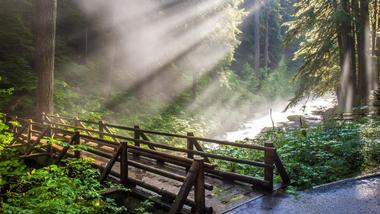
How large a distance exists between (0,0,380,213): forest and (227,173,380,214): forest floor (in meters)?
0.40

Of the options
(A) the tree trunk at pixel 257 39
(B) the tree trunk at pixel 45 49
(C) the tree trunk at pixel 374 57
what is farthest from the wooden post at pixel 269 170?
(A) the tree trunk at pixel 257 39

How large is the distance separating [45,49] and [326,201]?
12.7m

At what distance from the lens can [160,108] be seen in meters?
21.2

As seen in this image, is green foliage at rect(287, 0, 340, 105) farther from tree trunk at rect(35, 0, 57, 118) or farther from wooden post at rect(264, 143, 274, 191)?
tree trunk at rect(35, 0, 57, 118)

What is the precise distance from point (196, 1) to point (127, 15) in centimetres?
504

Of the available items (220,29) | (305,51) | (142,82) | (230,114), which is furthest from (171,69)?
(305,51)

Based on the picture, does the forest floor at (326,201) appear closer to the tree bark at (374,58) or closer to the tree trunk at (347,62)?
the tree bark at (374,58)

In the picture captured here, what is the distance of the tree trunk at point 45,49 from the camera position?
1323 centimetres

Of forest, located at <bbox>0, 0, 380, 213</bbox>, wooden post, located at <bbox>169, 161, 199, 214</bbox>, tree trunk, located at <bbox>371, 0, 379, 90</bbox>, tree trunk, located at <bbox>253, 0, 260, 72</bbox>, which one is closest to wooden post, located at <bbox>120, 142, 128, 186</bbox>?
forest, located at <bbox>0, 0, 380, 213</bbox>

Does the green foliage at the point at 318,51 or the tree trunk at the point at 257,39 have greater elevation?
the tree trunk at the point at 257,39

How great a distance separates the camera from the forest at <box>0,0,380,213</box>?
6910mm

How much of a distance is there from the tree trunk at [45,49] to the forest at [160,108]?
0.15 ft

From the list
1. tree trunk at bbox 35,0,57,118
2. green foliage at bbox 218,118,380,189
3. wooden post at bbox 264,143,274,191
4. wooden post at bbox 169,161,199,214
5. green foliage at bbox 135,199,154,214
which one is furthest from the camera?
tree trunk at bbox 35,0,57,118

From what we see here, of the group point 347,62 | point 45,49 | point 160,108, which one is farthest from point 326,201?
point 160,108
